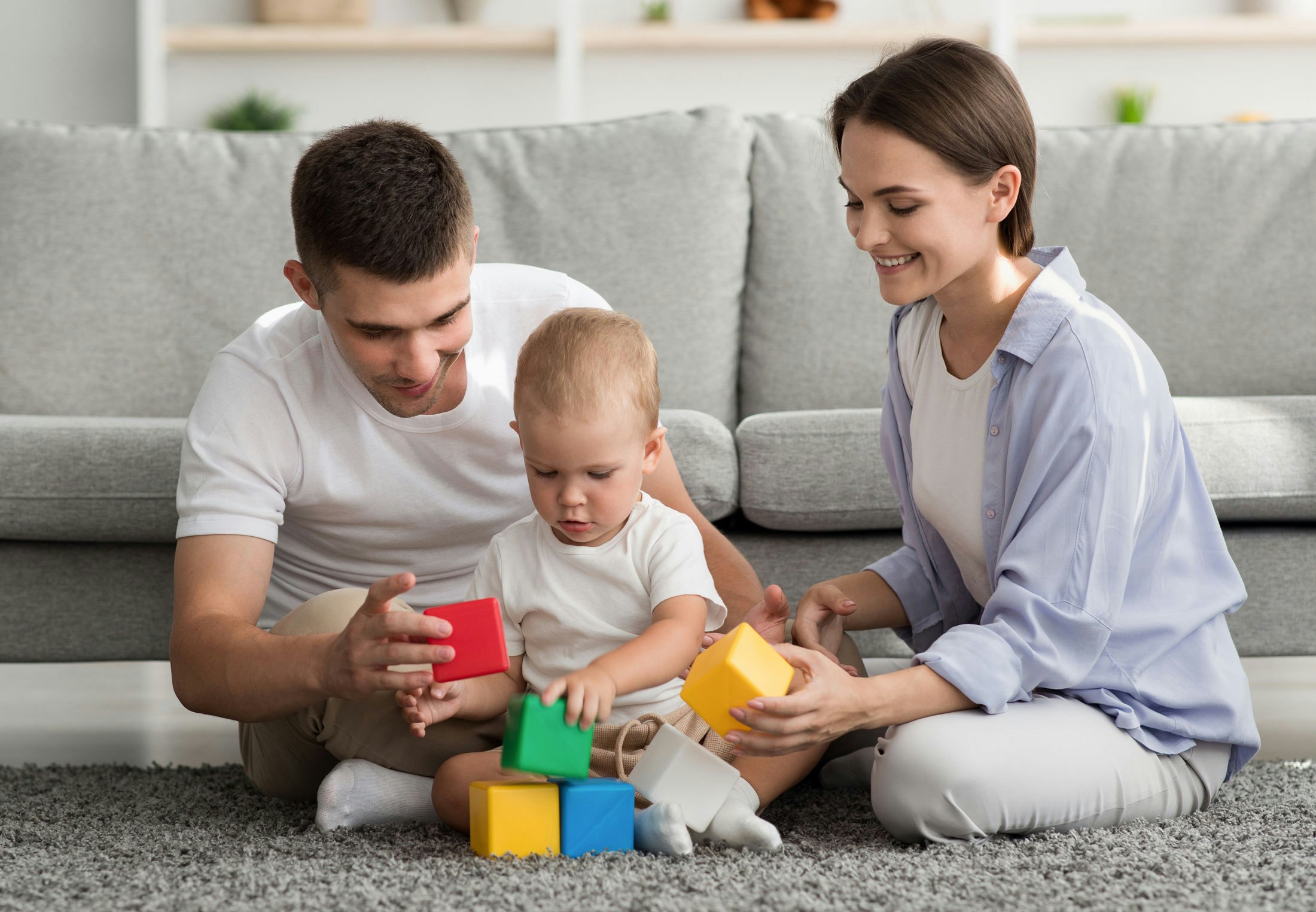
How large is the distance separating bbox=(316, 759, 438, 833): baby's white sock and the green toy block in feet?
0.75

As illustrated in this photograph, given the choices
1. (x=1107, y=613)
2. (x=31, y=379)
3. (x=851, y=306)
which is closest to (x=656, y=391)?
(x=1107, y=613)

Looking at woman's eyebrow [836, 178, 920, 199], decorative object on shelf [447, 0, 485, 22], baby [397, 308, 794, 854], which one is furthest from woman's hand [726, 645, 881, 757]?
decorative object on shelf [447, 0, 485, 22]

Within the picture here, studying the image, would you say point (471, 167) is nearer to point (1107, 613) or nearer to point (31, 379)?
point (31, 379)

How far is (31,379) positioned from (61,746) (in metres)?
0.77

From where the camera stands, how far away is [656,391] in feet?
4.37

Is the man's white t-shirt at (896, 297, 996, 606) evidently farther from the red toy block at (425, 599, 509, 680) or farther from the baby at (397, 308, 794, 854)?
the red toy block at (425, 599, 509, 680)

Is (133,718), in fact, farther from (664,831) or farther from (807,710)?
(807,710)

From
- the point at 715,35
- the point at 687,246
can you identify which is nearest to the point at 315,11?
the point at 715,35

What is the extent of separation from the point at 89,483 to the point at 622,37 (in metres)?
2.99

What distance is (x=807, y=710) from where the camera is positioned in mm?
1105

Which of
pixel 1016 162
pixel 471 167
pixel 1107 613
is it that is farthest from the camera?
pixel 471 167

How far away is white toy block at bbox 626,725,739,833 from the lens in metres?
1.16

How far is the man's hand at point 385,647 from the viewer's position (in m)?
1.07

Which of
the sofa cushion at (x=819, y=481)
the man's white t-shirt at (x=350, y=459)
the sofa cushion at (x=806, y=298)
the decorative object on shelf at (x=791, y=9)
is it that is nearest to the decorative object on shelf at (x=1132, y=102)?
the decorative object on shelf at (x=791, y=9)
